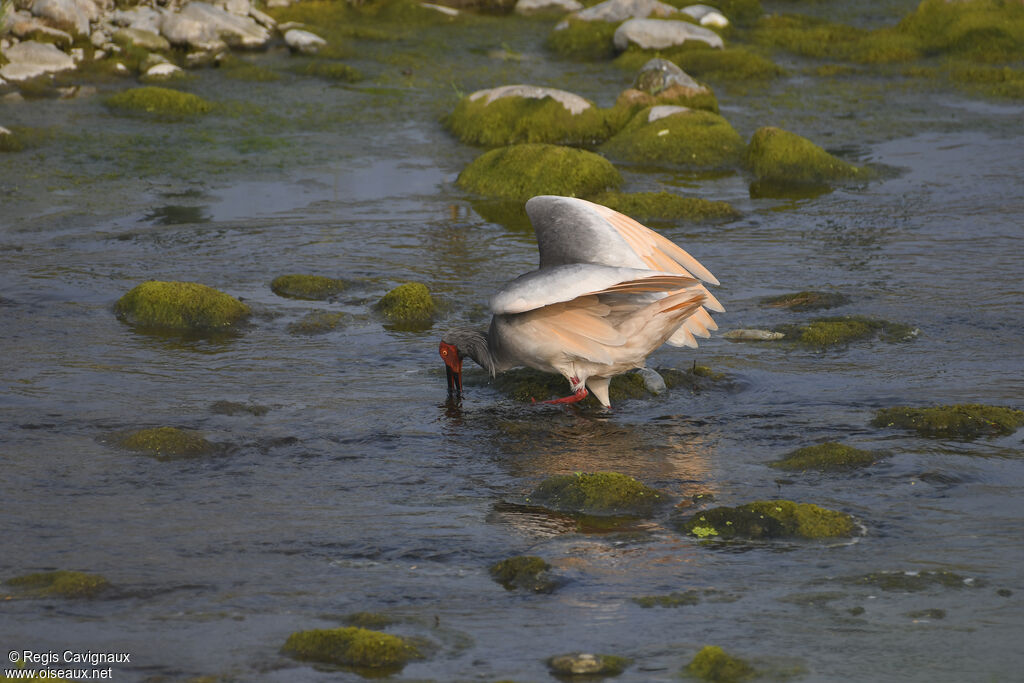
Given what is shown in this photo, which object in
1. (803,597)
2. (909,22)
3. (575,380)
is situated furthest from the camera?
(909,22)

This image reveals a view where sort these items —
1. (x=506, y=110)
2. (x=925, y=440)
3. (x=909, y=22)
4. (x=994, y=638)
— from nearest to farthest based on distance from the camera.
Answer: (x=994, y=638) → (x=925, y=440) → (x=506, y=110) → (x=909, y=22)

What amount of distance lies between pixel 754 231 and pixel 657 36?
→ 992cm

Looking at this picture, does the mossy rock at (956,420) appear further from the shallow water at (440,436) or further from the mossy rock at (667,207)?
the mossy rock at (667,207)

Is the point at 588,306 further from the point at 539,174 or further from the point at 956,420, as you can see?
the point at 539,174

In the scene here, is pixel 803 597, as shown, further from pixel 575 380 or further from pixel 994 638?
pixel 575 380

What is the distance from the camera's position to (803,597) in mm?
5758

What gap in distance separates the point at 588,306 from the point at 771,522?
218 cm

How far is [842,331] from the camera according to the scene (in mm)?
9523

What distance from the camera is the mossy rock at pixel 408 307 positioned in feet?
33.4

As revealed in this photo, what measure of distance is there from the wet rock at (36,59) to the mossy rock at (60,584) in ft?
47.8

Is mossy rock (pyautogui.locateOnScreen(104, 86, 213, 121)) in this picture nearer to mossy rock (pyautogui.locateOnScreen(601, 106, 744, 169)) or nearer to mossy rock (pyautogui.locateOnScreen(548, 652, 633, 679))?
mossy rock (pyautogui.locateOnScreen(601, 106, 744, 169))

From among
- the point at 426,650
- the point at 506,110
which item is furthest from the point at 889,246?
the point at 426,650

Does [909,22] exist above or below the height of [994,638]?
above

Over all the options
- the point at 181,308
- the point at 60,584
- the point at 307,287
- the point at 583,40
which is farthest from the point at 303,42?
the point at 60,584
